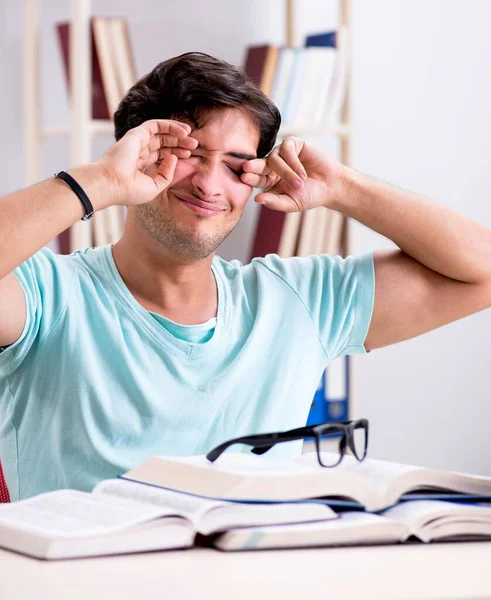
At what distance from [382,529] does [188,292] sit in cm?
79

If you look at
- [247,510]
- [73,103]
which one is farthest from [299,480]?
[73,103]

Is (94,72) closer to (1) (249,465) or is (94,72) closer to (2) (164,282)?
(2) (164,282)

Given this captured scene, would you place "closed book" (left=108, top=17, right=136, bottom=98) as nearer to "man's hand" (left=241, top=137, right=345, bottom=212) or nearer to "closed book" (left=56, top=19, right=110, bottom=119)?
"closed book" (left=56, top=19, right=110, bottom=119)

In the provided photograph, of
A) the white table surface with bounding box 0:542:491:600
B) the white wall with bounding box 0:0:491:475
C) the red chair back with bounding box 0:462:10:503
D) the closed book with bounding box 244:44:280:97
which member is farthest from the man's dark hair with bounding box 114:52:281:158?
the white wall with bounding box 0:0:491:475

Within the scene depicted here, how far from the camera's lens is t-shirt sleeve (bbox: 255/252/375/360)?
1.66 m

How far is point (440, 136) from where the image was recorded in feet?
11.6

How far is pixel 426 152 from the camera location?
11.6 feet

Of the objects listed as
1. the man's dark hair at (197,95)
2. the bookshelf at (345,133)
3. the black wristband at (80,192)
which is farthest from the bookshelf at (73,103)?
the black wristband at (80,192)

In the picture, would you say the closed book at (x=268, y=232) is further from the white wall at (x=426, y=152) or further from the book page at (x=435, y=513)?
the book page at (x=435, y=513)

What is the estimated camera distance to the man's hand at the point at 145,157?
1.41 metres

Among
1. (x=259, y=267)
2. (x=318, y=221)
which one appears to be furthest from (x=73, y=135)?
(x=259, y=267)

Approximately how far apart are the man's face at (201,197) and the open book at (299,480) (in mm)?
584

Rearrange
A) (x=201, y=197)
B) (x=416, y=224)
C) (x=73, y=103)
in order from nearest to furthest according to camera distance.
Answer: (x=201, y=197)
(x=416, y=224)
(x=73, y=103)

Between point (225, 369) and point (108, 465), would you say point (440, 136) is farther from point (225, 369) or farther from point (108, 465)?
point (108, 465)
